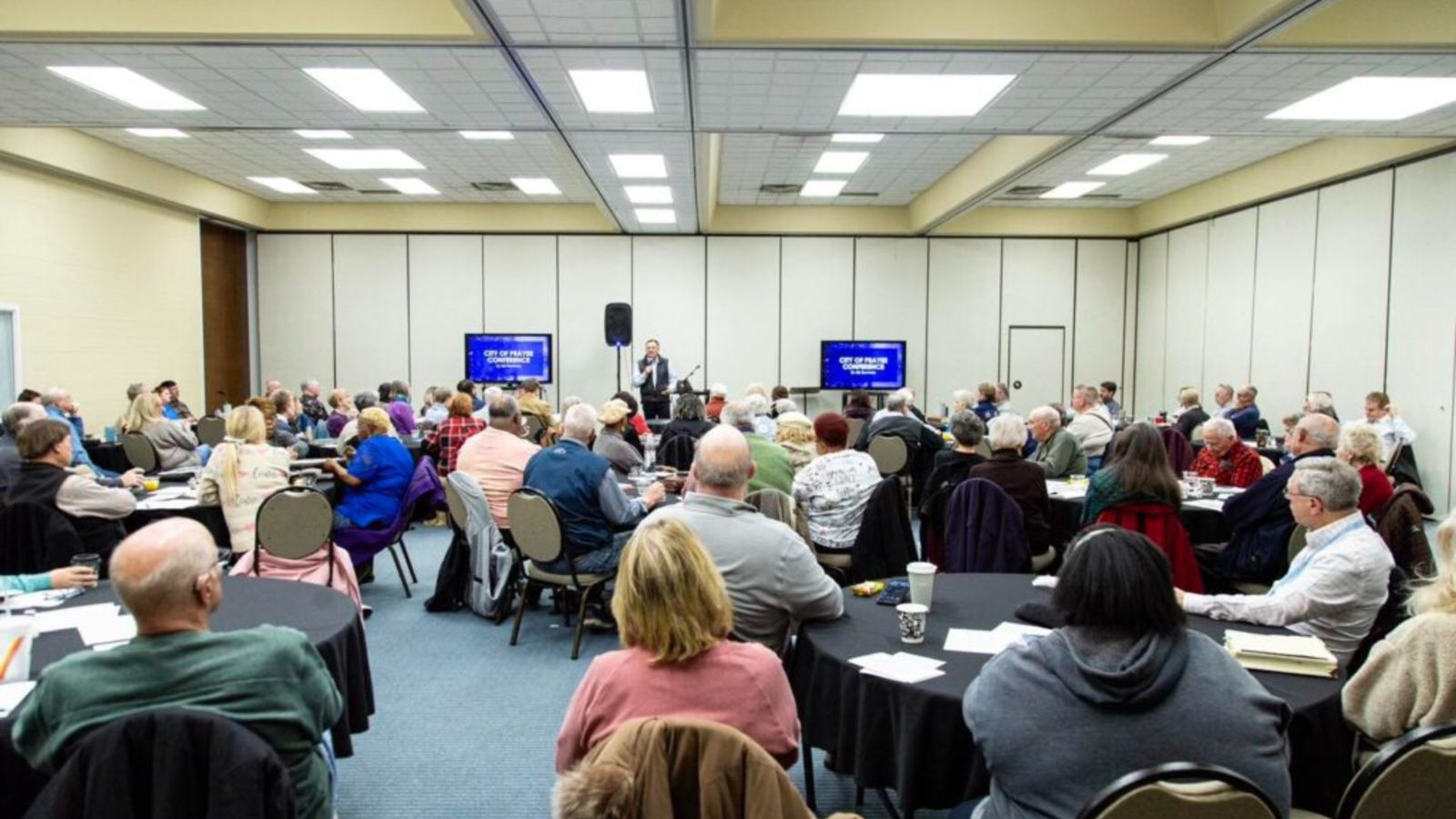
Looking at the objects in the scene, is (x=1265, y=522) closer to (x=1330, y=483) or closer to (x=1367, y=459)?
(x=1367, y=459)

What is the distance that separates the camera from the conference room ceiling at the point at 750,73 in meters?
5.55

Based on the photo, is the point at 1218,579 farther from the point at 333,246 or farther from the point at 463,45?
the point at 333,246

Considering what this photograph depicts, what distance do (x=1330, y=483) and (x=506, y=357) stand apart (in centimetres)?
1223

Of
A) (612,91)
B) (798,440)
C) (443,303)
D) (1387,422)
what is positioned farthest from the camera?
(443,303)

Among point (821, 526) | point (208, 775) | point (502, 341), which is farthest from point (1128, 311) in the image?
point (208, 775)

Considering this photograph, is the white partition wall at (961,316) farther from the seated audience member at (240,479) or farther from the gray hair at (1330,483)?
the gray hair at (1330,483)

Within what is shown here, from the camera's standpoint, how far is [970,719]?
1.81m

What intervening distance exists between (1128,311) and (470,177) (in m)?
10.8

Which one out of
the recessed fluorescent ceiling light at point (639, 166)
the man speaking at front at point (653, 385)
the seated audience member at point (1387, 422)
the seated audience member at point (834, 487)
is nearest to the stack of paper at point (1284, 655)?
the seated audience member at point (834, 487)

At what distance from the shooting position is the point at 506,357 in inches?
541

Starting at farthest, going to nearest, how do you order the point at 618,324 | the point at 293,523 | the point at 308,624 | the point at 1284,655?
the point at 618,324 → the point at 293,523 → the point at 308,624 → the point at 1284,655

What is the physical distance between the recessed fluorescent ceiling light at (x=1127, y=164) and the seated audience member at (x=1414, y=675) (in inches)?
360

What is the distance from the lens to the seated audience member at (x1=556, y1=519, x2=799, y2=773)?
5.82ft

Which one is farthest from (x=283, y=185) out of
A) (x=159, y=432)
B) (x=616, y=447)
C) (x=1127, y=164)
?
(x=1127, y=164)
